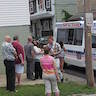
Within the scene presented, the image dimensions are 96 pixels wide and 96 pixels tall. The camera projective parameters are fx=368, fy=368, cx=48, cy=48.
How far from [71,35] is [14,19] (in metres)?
3.00

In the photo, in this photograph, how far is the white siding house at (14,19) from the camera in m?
17.1

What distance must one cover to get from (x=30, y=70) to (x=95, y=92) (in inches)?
157

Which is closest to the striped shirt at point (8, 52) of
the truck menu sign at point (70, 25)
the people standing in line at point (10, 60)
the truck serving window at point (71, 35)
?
the people standing in line at point (10, 60)

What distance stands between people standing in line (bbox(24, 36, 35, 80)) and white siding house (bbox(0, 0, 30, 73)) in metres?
2.20

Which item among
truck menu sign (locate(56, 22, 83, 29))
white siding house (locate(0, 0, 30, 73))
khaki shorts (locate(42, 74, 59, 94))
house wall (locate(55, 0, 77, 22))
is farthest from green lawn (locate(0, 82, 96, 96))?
house wall (locate(55, 0, 77, 22))

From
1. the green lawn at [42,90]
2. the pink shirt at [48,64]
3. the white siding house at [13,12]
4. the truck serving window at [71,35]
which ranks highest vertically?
the white siding house at [13,12]

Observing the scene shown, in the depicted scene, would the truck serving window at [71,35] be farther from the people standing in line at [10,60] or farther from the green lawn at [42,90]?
the people standing in line at [10,60]

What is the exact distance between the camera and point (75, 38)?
17.7 m

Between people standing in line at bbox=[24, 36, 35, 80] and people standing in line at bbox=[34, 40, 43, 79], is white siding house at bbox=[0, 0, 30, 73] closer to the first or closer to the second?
people standing in line at bbox=[24, 36, 35, 80]

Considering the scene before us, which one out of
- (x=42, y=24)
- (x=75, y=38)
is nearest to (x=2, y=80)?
(x=75, y=38)

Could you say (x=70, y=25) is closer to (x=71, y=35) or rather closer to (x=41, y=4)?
(x=71, y=35)

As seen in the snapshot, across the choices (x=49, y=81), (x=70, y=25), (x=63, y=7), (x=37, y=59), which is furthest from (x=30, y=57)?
(x=63, y=7)

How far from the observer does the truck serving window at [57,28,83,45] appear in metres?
17.2

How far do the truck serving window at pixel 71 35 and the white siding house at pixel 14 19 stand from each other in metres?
2.29
